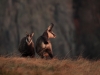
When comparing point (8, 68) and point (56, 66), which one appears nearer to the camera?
point (8, 68)

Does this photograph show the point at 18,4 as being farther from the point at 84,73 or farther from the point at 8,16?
the point at 84,73

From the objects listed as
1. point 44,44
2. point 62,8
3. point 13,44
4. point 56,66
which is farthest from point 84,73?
point 62,8

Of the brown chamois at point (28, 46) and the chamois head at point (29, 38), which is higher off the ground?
the chamois head at point (29, 38)

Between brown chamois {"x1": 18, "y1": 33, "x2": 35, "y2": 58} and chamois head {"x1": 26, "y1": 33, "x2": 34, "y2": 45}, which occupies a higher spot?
chamois head {"x1": 26, "y1": 33, "x2": 34, "y2": 45}

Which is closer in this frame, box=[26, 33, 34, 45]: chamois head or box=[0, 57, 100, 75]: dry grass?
Answer: box=[0, 57, 100, 75]: dry grass

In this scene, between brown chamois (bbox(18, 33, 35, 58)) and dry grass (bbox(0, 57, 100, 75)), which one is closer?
dry grass (bbox(0, 57, 100, 75))

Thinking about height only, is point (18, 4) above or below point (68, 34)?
above

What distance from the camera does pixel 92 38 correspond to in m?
28.0

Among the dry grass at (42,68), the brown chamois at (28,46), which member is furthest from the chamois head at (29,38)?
the dry grass at (42,68)

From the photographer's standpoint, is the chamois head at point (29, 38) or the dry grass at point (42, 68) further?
the chamois head at point (29, 38)

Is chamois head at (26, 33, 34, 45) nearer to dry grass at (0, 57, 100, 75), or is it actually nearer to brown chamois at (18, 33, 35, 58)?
brown chamois at (18, 33, 35, 58)

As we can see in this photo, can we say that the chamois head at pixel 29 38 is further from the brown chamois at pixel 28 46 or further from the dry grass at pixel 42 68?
the dry grass at pixel 42 68

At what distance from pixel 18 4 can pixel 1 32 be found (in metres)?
2.32

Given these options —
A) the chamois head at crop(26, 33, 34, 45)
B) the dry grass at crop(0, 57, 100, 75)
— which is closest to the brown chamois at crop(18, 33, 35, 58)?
the chamois head at crop(26, 33, 34, 45)
